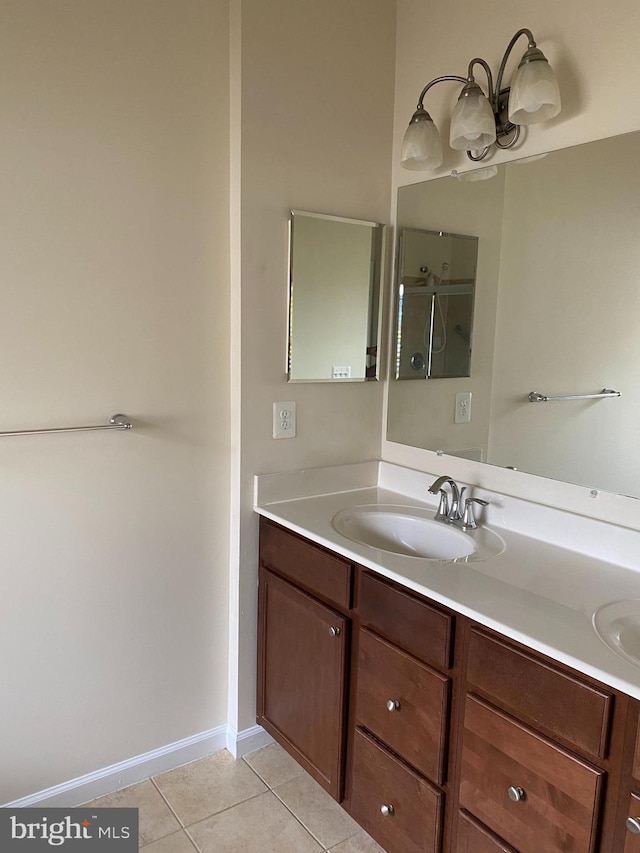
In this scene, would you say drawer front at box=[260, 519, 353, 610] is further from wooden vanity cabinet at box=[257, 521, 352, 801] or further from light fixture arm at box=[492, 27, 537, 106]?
light fixture arm at box=[492, 27, 537, 106]

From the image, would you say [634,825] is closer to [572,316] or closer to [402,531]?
[402,531]

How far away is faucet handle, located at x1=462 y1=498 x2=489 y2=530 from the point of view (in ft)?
6.03

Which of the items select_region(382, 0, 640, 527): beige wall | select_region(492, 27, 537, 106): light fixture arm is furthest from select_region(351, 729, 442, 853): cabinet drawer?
select_region(492, 27, 537, 106): light fixture arm

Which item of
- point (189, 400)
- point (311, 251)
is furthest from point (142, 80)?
point (189, 400)

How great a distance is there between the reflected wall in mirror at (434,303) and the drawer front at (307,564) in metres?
0.72

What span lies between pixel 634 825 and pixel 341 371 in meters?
1.45

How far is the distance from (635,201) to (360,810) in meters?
1.70

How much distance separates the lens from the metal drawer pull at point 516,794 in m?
1.24

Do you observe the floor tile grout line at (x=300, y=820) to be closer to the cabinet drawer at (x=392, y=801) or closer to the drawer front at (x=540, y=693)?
the cabinet drawer at (x=392, y=801)

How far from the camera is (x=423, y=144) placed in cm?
187

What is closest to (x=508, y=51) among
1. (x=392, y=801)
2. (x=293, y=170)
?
(x=293, y=170)

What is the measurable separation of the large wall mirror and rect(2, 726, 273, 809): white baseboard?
1.19m

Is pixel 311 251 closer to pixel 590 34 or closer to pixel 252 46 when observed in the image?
pixel 252 46
